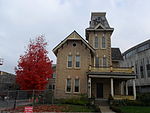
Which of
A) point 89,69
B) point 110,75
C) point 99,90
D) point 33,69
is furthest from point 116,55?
point 33,69

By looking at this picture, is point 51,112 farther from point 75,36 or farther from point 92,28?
point 92,28

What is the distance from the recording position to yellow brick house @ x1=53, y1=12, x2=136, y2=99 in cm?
2216

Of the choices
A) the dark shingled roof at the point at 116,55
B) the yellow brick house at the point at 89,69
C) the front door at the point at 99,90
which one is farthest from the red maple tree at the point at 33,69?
the dark shingled roof at the point at 116,55

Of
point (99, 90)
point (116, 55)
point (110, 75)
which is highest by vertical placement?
point (116, 55)

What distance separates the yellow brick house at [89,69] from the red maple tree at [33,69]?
1780 millimetres

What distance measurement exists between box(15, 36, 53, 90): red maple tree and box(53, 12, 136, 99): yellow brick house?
1.78 meters

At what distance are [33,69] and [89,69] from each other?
7.31 metres

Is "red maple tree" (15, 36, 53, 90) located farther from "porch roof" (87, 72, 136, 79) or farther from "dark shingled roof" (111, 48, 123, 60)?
"dark shingled roof" (111, 48, 123, 60)

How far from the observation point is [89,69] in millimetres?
22391

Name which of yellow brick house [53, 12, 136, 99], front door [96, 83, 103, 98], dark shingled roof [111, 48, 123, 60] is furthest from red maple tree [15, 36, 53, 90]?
dark shingled roof [111, 48, 123, 60]

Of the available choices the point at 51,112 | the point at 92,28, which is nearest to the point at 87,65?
the point at 92,28

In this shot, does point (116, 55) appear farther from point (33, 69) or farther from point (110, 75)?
point (33, 69)

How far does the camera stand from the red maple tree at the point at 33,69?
71.4ft

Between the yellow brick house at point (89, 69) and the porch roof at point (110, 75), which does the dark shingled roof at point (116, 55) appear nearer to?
the yellow brick house at point (89, 69)
